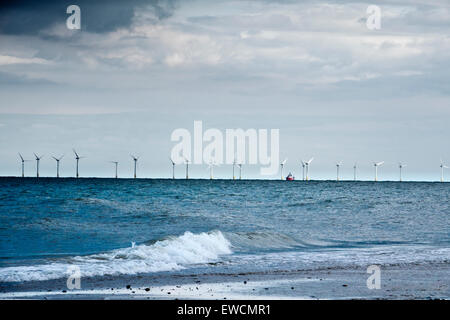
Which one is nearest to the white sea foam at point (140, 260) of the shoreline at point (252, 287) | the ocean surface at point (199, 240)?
the ocean surface at point (199, 240)

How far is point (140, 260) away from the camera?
73.9 ft

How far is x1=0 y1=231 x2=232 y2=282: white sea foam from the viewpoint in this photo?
19047 mm

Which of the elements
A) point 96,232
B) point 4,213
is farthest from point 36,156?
point 96,232

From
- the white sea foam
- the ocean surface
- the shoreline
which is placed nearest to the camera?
the shoreline

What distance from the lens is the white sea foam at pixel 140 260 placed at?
1905 centimetres

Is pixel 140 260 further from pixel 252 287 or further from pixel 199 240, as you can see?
pixel 252 287

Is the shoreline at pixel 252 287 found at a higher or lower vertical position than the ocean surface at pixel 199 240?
higher

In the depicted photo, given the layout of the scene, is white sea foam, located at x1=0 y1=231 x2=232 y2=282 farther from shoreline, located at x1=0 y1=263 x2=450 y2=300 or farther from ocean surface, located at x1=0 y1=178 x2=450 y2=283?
shoreline, located at x1=0 y1=263 x2=450 y2=300

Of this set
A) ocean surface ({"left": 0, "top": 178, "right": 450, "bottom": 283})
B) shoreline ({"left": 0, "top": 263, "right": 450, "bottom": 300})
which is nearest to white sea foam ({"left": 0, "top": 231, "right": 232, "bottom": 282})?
ocean surface ({"left": 0, "top": 178, "right": 450, "bottom": 283})

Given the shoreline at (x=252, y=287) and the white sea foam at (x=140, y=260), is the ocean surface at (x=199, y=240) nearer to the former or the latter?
the white sea foam at (x=140, y=260)
